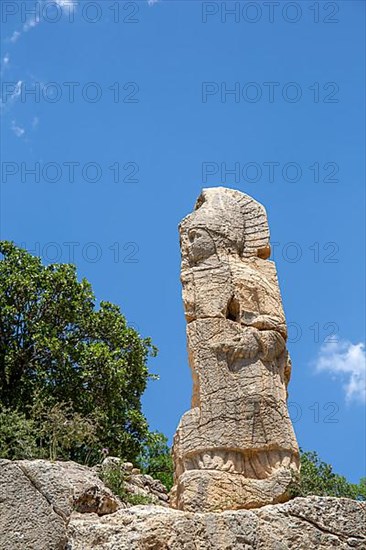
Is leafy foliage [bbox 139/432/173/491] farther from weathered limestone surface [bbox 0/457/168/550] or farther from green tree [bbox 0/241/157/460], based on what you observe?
weathered limestone surface [bbox 0/457/168/550]

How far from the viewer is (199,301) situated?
14.8m

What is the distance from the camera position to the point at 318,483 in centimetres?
1473

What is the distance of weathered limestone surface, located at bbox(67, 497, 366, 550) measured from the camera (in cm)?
923

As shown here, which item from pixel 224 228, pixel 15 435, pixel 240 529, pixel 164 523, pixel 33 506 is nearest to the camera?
pixel 33 506

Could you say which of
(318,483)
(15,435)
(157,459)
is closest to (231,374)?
(318,483)

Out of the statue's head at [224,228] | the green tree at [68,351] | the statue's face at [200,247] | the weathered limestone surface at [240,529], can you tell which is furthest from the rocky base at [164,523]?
the green tree at [68,351]

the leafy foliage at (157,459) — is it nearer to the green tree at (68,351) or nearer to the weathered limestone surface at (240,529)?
the green tree at (68,351)

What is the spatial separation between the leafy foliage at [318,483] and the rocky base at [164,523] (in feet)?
12.1

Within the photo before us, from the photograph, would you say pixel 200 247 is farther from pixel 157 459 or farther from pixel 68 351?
pixel 157 459

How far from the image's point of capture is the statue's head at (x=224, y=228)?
15406 mm

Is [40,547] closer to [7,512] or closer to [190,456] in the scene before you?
[7,512]

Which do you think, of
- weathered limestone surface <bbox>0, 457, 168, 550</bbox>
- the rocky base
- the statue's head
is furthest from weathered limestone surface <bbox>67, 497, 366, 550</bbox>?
the statue's head

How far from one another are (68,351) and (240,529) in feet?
50.3

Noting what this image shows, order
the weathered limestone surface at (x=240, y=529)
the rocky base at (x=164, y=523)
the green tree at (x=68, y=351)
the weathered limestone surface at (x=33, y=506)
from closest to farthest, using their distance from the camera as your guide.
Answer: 1. the weathered limestone surface at (x=33, y=506)
2. the rocky base at (x=164, y=523)
3. the weathered limestone surface at (x=240, y=529)
4. the green tree at (x=68, y=351)
